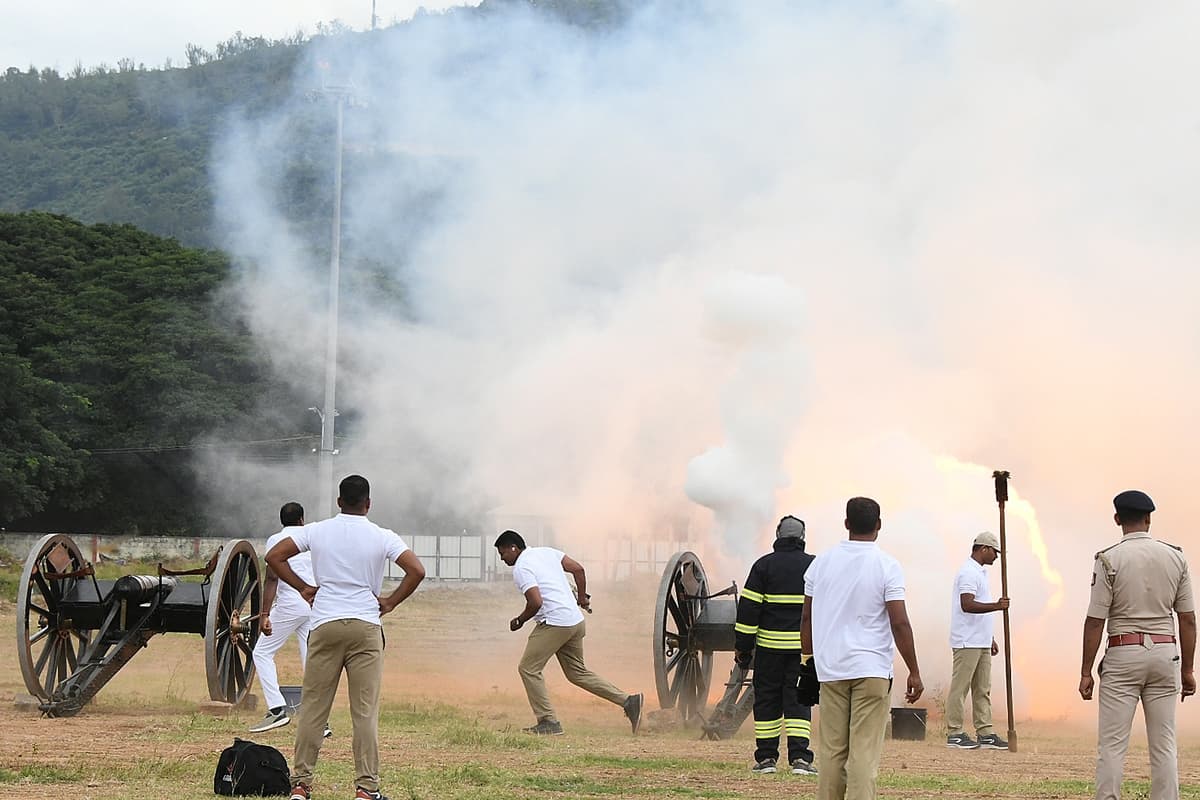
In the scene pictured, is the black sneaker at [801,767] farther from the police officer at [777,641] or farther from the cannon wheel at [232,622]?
the cannon wheel at [232,622]

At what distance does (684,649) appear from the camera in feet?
47.1

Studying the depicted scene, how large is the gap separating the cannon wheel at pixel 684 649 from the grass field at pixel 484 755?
455 millimetres

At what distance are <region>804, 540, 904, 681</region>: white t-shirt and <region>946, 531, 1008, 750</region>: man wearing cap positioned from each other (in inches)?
211

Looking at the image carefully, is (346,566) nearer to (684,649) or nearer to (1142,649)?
(1142,649)

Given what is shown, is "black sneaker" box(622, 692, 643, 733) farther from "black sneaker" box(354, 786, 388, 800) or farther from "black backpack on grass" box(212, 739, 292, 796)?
"black sneaker" box(354, 786, 388, 800)

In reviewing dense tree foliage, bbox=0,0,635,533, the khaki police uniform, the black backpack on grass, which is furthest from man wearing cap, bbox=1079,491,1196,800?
dense tree foliage, bbox=0,0,635,533

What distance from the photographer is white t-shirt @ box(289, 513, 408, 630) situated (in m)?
8.18

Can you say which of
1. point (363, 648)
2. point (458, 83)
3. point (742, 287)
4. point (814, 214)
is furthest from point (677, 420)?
point (363, 648)

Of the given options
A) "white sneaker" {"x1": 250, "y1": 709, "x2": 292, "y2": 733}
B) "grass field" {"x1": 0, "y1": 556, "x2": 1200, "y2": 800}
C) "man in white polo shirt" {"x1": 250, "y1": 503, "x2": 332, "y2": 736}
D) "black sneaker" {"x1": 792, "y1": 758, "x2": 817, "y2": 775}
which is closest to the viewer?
"grass field" {"x1": 0, "y1": 556, "x2": 1200, "y2": 800}

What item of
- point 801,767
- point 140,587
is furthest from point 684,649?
point 140,587

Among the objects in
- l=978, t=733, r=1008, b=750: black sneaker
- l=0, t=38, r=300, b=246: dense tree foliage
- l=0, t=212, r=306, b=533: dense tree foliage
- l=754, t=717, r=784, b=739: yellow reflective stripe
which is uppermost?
l=0, t=38, r=300, b=246: dense tree foliage

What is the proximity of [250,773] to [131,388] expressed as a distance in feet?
139

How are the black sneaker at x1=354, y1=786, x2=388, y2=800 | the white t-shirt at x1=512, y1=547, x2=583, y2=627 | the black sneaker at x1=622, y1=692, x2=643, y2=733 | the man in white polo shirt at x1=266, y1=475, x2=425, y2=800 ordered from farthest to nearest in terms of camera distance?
the black sneaker at x1=622, y1=692, x2=643, y2=733 → the white t-shirt at x1=512, y1=547, x2=583, y2=627 → the man in white polo shirt at x1=266, y1=475, x2=425, y2=800 → the black sneaker at x1=354, y1=786, x2=388, y2=800

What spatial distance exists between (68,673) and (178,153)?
7674 cm
